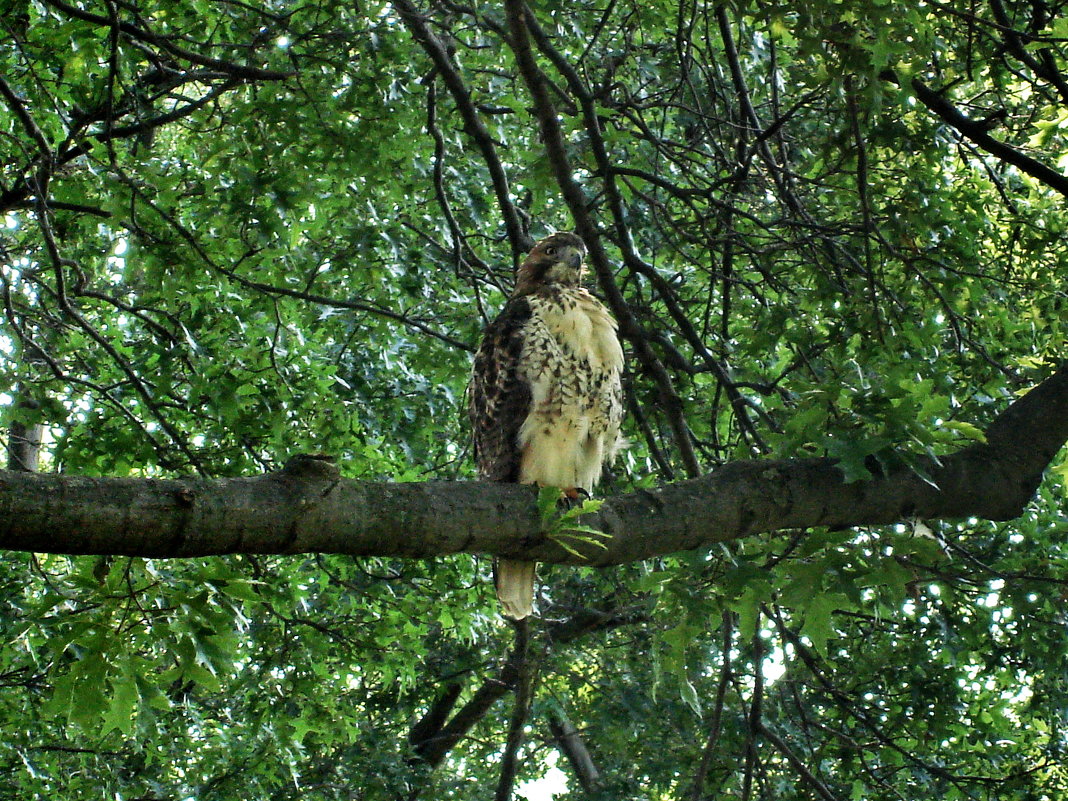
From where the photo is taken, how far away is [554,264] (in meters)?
4.95

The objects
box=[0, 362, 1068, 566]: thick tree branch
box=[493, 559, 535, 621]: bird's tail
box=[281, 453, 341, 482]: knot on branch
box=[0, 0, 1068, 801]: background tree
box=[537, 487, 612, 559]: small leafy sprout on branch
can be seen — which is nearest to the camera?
box=[0, 362, 1068, 566]: thick tree branch

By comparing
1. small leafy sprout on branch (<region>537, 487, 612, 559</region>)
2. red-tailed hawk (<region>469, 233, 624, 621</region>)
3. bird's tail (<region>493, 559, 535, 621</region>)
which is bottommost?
small leafy sprout on branch (<region>537, 487, 612, 559</region>)

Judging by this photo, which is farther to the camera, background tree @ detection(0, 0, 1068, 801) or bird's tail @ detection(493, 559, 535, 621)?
bird's tail @ detection(493, 559, 535, 621)

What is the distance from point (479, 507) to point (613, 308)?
5.06ft

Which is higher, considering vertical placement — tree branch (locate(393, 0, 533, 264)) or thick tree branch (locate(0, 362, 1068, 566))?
tree branch (locate(393, 0, 533, 264))

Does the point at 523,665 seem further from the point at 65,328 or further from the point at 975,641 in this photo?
the point at 65,328

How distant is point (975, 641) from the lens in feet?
14.5

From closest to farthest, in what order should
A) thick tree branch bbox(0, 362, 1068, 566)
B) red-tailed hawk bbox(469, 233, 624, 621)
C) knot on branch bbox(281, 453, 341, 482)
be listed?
thick tree branch bbox(0, 362, 1068, 566), knot on branch bbox(281, 453, 341, 482), red-tailed hawk bbox(469, 233, 624, 621)

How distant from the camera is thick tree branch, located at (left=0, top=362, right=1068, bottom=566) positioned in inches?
82.9

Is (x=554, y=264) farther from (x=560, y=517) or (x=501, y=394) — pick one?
(x=560, y=517)

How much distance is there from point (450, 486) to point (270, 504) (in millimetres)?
500

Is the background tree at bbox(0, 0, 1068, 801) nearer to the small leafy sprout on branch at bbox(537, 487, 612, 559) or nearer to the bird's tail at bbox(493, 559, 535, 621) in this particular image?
the bird's tail at bbox(493, 559, 535, 621)

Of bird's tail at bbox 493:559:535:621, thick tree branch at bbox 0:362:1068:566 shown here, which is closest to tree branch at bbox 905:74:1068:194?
thick tree branch at bbox 0:362:1068:566

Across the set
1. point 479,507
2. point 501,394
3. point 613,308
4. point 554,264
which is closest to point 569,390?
point 501,394
